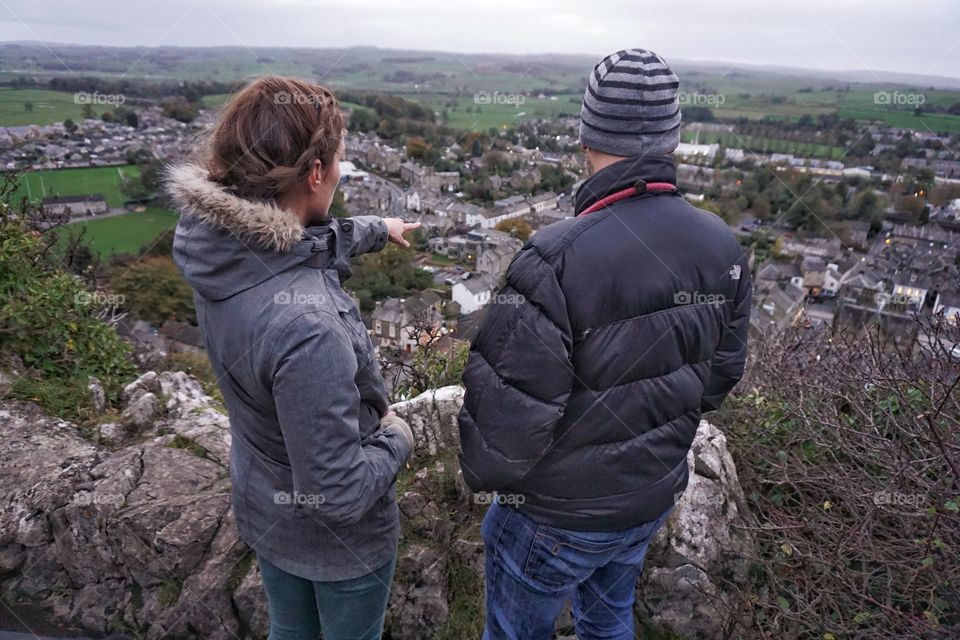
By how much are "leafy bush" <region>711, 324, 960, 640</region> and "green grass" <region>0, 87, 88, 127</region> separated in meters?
8.10

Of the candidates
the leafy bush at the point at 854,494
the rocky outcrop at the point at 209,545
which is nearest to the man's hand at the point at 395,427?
the rocky outcrop at the point at 209,545

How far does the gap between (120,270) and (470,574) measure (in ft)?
34.1

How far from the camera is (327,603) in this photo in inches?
68.5

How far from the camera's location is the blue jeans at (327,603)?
173cm

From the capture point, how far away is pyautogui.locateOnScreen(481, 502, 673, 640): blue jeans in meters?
1.79

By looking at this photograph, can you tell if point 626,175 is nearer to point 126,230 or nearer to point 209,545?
point 209,545

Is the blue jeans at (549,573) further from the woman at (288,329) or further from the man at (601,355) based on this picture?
the woman at (288,329)

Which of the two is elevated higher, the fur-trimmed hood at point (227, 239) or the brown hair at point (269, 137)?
the brown hair at point (269, 137)

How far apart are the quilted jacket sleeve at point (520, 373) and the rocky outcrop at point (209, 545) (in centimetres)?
142

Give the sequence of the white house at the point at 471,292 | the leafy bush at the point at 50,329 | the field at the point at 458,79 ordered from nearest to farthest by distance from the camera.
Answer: the leafy bush at the point at 50,329
the field at the point at 458,79
the white house at the point at 471,292

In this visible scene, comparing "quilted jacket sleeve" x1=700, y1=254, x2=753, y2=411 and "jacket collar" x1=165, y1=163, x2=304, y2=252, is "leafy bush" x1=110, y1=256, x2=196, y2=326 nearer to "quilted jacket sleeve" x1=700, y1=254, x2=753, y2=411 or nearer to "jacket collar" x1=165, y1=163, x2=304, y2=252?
"jacket collar" x1=165, y1=163, x2=304, y2=252

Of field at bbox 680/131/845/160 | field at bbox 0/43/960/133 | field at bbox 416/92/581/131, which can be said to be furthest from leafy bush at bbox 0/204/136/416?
field at bbox 680/131/845/160

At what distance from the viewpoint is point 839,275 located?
68.0 ft

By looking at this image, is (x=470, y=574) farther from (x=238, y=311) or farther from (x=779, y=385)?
(x=779, y=385)
